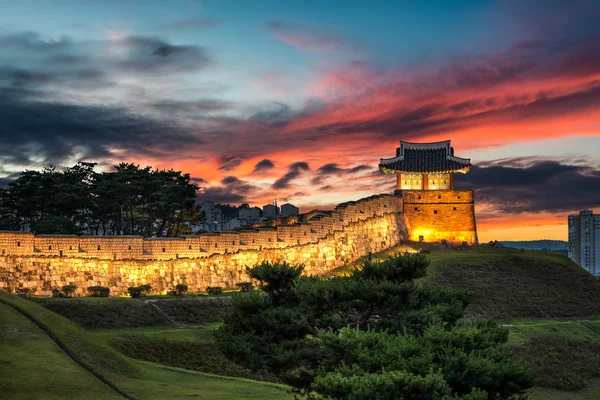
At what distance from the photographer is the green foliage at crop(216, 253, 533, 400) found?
51.0ft

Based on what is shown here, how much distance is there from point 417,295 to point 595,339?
28884 mm

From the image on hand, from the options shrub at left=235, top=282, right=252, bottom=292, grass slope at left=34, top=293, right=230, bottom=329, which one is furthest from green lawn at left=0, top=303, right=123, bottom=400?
shrub at left=235, top=282, right=252, bottom=292

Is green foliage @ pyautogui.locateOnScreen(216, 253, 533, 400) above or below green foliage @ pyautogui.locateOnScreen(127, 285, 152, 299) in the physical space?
above

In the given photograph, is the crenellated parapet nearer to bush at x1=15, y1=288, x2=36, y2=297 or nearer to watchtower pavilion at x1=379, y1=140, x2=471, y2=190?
bush at x1=15, y1=288, x2=36, y2=297

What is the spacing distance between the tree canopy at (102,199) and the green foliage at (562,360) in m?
32.1

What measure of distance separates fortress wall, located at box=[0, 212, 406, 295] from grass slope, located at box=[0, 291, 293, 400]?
30.1 ft

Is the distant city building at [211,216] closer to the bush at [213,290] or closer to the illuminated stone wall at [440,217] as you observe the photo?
the illuminated stone wall at [440,217]

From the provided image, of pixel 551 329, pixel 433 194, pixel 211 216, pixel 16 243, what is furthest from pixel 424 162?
pixel 211 216

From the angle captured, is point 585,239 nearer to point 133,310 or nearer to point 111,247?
point 111,247

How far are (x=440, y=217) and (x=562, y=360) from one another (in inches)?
1243

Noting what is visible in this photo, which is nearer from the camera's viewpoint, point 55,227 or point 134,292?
point 134,292

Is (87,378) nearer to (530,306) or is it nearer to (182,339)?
(182,339)

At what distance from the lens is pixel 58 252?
39.6m

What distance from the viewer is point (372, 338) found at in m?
17.0
